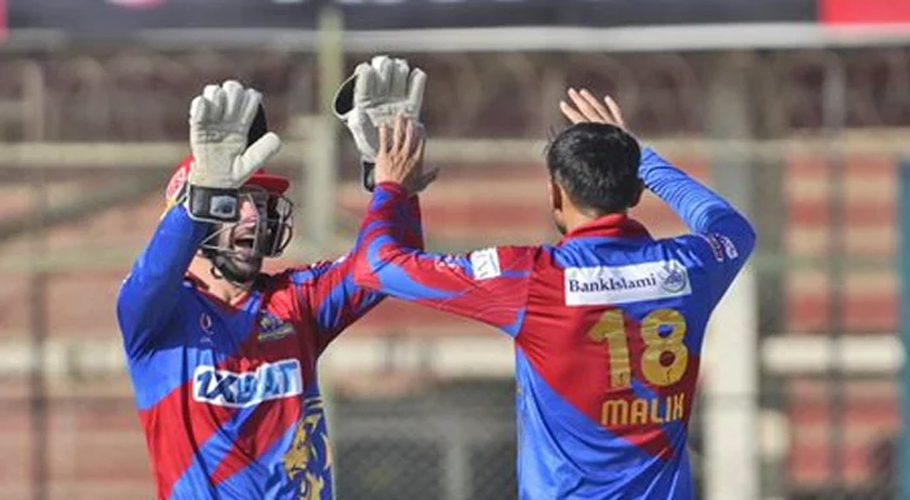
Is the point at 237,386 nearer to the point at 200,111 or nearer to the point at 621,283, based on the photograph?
the point at 200,111

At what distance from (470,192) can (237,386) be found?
14.9 ft

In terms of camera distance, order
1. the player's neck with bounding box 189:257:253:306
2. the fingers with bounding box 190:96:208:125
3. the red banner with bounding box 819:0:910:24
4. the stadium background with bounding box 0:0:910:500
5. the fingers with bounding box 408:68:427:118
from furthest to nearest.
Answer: the stadium background with bounding box 0:0:910:500 → the red banner with bounding box 819:0:910:24 → the player's neck with bounding box 189:257:253:306 → the fingers with bounding box 408:68:427:118 → the fingers with bounding box 190:96:208:125

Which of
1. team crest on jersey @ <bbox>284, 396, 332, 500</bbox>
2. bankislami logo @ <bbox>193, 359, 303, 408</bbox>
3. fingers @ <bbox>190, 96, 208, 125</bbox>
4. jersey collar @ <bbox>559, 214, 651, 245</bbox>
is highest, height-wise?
fingers @ <bbox>190, 96, 208, 125</bbox>

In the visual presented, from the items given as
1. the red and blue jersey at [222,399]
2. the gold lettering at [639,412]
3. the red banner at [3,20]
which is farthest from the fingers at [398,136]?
the red banner at [3,20]

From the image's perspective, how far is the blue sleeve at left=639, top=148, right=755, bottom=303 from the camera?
4586 mm

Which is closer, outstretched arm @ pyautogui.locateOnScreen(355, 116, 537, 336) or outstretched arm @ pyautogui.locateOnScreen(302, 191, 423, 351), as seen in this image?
outstretched arm @ pyautogui.locateOnScreen(355, 116, 537, 336)

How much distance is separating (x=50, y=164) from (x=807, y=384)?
310cm

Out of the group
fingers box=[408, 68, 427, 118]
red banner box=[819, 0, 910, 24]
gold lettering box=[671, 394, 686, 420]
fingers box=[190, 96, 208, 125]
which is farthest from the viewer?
red banner box=[819, 0, 910, 24]

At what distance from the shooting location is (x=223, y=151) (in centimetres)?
441

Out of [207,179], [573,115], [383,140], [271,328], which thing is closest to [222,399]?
[271,328]

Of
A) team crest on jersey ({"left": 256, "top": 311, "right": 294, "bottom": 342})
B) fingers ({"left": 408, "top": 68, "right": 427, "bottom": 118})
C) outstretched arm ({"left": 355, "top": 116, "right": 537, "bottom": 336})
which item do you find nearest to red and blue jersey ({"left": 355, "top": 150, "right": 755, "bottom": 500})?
outstretched arm ({"left": 355, "top": 116, "right": 537, "bottom": 336})

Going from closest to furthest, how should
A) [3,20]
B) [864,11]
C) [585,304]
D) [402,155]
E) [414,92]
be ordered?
[585,304] → [402,155] → [414,92] → [864,11] → [3,20]

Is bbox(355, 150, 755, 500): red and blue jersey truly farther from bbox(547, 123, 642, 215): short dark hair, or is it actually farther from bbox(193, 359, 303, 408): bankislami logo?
bbox(193, 359, 303, 408): bankislami logo

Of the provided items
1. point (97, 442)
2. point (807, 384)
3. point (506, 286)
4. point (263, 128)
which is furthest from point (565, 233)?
point (97, 442)
